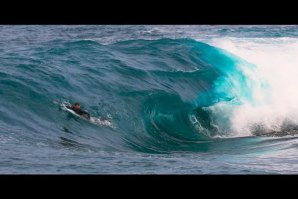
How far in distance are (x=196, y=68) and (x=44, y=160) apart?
984 cm

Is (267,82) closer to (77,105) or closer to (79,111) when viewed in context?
(77,105)

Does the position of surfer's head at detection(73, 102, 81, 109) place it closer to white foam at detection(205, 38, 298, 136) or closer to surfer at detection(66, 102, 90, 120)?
surfer at detection(66, 102, 90, 120)

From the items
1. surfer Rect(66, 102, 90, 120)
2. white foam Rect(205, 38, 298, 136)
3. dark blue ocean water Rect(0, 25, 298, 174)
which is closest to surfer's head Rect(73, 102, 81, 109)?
surfer Rect(66, 102, 90, 120)

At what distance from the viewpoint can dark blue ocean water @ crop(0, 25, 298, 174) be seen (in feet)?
33.7

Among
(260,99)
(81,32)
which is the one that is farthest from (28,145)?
(81,32)

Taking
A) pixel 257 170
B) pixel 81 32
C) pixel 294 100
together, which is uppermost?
pixel 81 32

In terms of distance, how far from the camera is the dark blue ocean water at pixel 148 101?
1028cm

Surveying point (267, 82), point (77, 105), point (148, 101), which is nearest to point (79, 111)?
point (77, 105)

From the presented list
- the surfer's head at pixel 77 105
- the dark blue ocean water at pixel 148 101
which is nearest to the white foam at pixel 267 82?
the dark blue ocean water at pixel 148 101

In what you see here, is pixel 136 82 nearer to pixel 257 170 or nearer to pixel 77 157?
pixel 77 157

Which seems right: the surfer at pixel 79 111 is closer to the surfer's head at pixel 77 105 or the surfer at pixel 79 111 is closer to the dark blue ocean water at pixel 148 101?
the surfer's head at pixel 77 105

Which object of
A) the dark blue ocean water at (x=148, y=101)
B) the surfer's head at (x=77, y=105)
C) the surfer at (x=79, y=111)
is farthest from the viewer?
the surfer's head at (x=77, y=105)

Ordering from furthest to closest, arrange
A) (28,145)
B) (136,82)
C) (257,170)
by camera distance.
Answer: (136,82)
(28,145)
(257,170)

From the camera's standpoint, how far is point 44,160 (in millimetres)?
9586
